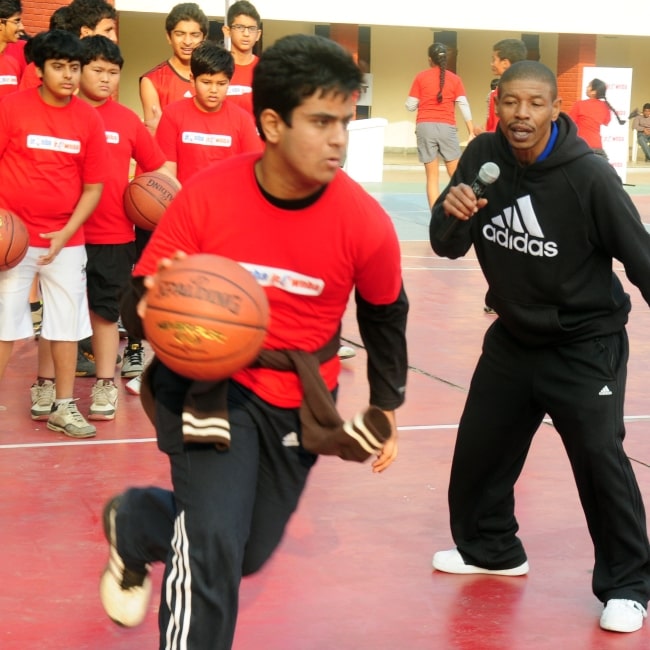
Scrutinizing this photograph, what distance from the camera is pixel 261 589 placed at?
4914 mm

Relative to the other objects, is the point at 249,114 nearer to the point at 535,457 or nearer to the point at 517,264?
the point at 535,457

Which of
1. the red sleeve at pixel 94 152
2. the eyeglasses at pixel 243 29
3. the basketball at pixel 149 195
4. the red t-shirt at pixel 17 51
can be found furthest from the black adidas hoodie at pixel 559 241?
the red t-shirt at pixel 17 51

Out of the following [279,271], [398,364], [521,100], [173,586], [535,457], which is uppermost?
[521,100]

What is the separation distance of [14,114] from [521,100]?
10.3 feet

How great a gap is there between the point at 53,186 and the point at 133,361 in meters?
2.00

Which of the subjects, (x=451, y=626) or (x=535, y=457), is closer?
(x=451, y=626)

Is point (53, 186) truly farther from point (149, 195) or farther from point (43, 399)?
point (43, 399)

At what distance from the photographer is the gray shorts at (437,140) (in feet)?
56.5

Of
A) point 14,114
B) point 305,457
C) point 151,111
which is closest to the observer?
point 305,457

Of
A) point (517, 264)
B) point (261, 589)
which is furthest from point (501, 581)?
point (517, 264)

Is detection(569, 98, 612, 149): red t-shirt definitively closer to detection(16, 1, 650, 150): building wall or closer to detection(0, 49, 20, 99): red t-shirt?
detection(0, 49, 20, 99): red t-shirt

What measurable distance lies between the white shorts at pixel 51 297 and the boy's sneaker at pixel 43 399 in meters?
0.61

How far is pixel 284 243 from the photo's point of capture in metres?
3.69

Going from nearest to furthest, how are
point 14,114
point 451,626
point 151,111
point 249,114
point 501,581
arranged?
point 451,626
point 501,581
point 14,114
point 249,114
point 151,111
